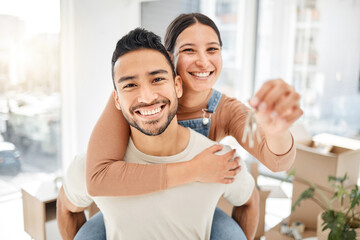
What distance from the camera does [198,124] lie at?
4.50ft

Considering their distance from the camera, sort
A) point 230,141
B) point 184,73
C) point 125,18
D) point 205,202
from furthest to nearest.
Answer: point 125,18 → point 230,141 → point 184,73 → point 205,202

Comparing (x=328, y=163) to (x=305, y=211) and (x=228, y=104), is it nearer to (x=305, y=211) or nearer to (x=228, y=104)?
(x=305, y=211)

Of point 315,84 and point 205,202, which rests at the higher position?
point 315,84

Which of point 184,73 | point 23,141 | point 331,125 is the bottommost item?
point 23,141

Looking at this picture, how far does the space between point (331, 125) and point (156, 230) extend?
3190 millimetres

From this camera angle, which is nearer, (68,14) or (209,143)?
(209,143)

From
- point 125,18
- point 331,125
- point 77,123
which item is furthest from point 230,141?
point 125,18

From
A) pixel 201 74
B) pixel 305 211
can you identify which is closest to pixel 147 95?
pixel 201 74

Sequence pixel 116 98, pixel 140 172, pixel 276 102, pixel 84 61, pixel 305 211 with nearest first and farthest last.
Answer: pixel 276 102
pixel 140 172
pixel 116 98
pixel 305 211
pixel 84 61

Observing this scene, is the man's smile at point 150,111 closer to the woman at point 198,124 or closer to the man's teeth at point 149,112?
the man's teeth at point 149,112

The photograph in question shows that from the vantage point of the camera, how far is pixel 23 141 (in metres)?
3.93

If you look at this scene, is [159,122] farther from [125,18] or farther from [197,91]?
[125,18]

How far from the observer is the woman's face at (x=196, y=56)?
1.29 meters

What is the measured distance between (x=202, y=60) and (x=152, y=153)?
14.7 inches
